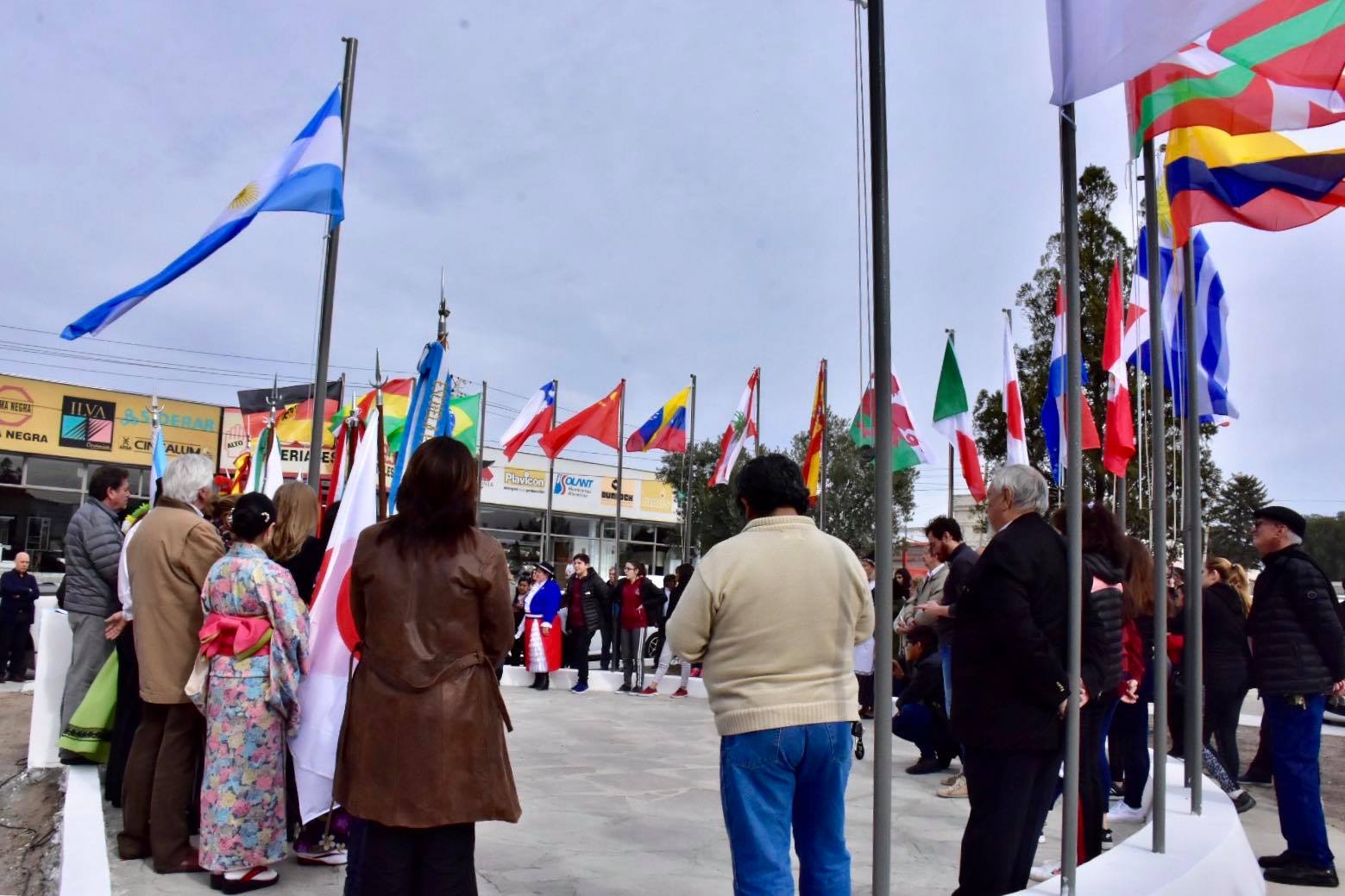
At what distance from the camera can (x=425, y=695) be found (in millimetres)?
3305

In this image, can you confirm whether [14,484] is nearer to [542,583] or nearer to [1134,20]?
[542,583]

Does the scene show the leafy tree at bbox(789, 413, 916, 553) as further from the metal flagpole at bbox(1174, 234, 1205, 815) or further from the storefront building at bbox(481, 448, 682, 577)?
the metal flagpole at bbox(1174, 234, 1205, 815)

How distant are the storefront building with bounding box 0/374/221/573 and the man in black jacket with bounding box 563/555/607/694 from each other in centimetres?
1887

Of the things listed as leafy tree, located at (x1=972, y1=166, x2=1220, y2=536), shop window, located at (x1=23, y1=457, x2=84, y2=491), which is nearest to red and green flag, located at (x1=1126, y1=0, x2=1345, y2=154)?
leafy tree, located at (x1=972, y1=166, x2=1220, y2=536)

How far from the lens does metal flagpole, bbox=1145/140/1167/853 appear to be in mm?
4188

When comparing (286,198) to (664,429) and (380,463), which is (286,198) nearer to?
(380,463)

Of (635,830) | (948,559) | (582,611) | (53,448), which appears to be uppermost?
(53,448)

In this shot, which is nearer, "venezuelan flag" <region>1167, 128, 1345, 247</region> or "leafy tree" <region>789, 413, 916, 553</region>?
"venezuelan flag" <region>1167, 128, 1345, 247</region>

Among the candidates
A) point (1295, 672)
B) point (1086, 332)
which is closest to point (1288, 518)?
point (1295, 672)

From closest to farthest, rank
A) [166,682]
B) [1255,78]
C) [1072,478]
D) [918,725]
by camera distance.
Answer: [1072,478]
[1255,78]
[166,682]
[918,725]

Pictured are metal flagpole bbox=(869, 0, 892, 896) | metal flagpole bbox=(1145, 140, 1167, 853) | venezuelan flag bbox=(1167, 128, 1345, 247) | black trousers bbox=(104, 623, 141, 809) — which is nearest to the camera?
metal flagpole bbox=(869, 0, 892, 896)

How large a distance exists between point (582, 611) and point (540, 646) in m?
0.76

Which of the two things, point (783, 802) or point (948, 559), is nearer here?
point (783, 802)

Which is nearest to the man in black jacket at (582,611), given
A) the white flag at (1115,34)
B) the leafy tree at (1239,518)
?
the white flag at (1115,34)
